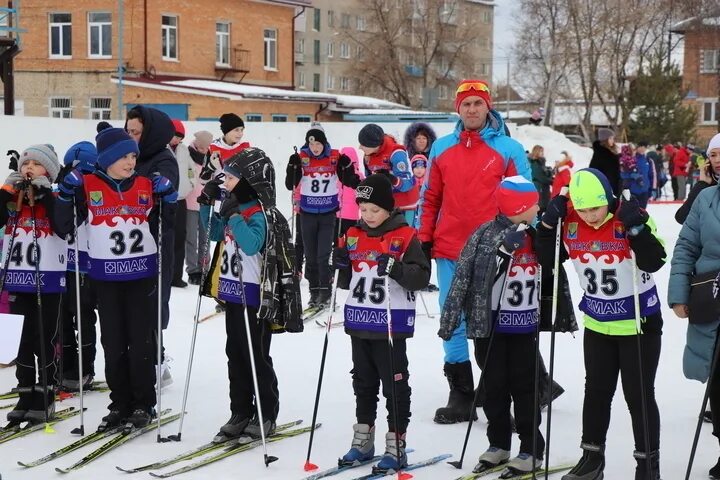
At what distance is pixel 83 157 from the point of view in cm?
624

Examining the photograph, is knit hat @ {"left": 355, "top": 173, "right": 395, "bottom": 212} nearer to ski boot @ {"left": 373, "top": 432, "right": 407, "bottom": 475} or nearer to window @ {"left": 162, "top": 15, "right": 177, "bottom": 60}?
ski boot @ {"left": 373, "top": 432, "right": 407, "bottom": 475}

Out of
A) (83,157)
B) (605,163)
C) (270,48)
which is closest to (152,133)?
(83,157)

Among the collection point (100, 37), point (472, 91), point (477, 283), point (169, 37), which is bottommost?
point (477, 283)

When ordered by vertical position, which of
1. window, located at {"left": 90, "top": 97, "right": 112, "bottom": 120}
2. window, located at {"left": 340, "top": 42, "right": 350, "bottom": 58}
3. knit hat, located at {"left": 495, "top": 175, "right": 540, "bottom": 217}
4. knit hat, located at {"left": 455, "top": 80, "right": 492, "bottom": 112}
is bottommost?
knit hat, located at {"left": 495, "top": 175, "right": 540, "bottom": 217}

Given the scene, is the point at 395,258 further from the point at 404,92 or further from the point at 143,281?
the point at 404,92

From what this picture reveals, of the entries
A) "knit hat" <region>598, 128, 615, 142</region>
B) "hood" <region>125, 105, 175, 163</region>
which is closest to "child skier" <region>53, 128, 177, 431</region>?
"hood" <region>125, 105, 175, 163</region>

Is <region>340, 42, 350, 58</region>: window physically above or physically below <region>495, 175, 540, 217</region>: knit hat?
above

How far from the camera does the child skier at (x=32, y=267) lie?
6.26m

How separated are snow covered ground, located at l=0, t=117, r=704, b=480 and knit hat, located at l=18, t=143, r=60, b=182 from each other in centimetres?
154

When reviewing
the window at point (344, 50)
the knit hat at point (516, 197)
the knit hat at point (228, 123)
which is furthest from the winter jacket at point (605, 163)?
the window at point (344, 50)

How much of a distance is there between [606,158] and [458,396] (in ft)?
21.3

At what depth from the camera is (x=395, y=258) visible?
5281mm

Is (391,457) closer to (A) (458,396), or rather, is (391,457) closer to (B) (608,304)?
(A) (458,396)

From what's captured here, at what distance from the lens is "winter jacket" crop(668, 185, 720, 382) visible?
5223 millimetres
